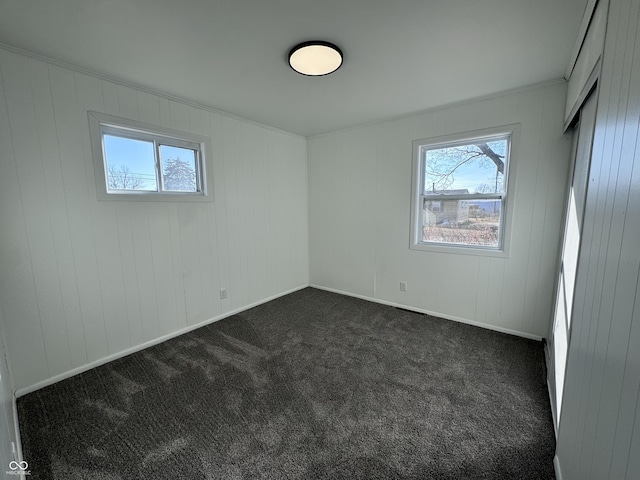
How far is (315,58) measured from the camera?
1.93m

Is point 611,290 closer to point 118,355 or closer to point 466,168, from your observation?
point 466,168


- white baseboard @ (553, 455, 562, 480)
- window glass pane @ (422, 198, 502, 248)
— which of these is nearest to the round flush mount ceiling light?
window glass pane @ (422, 198, 502, 248)

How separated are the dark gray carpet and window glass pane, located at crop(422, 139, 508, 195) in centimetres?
164

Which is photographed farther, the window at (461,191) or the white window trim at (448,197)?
the window at (461,191)

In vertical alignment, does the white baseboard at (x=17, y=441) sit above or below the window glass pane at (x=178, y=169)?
below

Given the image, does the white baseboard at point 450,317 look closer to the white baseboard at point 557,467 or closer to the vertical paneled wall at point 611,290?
the white baseboard at point 557,467

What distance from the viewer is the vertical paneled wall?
0.74m

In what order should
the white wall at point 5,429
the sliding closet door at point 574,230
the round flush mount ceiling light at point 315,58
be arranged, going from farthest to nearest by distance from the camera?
the round flush mount ceiling light at point 315,58, the sliding closet door at point 574,230, the white wall at point 5,429

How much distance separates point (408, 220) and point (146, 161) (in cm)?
304

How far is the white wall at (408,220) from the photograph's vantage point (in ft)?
8.26

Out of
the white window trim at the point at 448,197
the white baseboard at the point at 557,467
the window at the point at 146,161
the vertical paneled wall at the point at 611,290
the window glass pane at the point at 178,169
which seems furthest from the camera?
the window glass pane at the point at 178,169

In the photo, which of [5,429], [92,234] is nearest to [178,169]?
[92,234]

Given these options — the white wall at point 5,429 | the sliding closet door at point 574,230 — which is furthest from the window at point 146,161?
the sliding closet door at point 574,230

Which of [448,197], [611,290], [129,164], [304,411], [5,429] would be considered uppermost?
[129,164]
